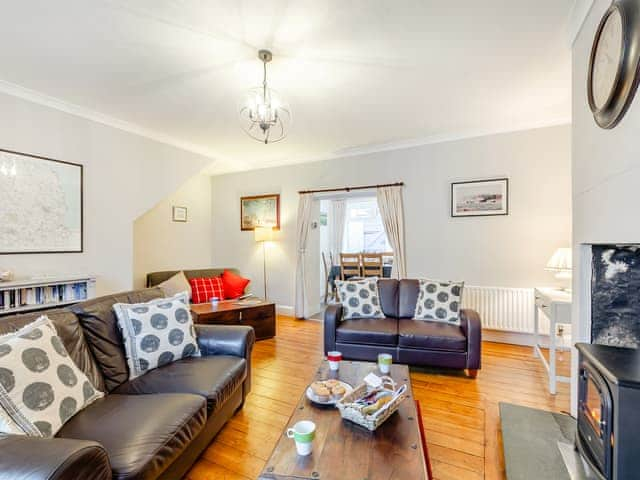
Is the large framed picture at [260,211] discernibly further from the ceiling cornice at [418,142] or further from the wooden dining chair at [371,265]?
the wooden dining chair at [371,265]

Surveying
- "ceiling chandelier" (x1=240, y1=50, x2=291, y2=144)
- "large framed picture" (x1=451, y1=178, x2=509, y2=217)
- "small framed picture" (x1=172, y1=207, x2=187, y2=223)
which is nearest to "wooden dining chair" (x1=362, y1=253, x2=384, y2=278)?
"large framed picture" (x1=451, y1=178, x2=509, y2=217)

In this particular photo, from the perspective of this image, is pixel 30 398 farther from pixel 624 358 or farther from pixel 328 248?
pixel 328 248

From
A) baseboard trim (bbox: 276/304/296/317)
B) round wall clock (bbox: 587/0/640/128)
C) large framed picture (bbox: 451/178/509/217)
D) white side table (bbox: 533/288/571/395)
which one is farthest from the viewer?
baseboard trim (bbox: 276/304/296/317)

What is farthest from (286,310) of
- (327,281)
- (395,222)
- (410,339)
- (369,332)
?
(410,339)

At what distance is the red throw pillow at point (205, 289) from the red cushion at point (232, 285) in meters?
0.07

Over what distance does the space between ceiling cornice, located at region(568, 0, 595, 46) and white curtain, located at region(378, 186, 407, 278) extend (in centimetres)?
226

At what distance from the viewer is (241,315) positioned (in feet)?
11.7

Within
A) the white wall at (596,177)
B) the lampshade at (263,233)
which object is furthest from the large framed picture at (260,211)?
the white wall at (596,177)

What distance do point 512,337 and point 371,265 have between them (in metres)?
2.20

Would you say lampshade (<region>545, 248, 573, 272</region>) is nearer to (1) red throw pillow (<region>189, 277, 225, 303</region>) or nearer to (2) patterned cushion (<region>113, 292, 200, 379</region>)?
(2) patterned cushion (<region>113, 292, 200, 379</region>)

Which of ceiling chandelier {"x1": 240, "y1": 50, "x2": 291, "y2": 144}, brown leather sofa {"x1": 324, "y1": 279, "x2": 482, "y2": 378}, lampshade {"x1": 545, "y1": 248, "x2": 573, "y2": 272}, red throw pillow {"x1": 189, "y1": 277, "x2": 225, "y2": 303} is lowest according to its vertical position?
brown leather sofa {"x1": 324, "y1": 279, "x2": 482, "y2": 378}

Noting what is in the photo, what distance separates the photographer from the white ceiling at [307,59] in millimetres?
1753

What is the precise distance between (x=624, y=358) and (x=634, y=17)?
134 cm

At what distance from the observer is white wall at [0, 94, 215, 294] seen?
2656 mm
